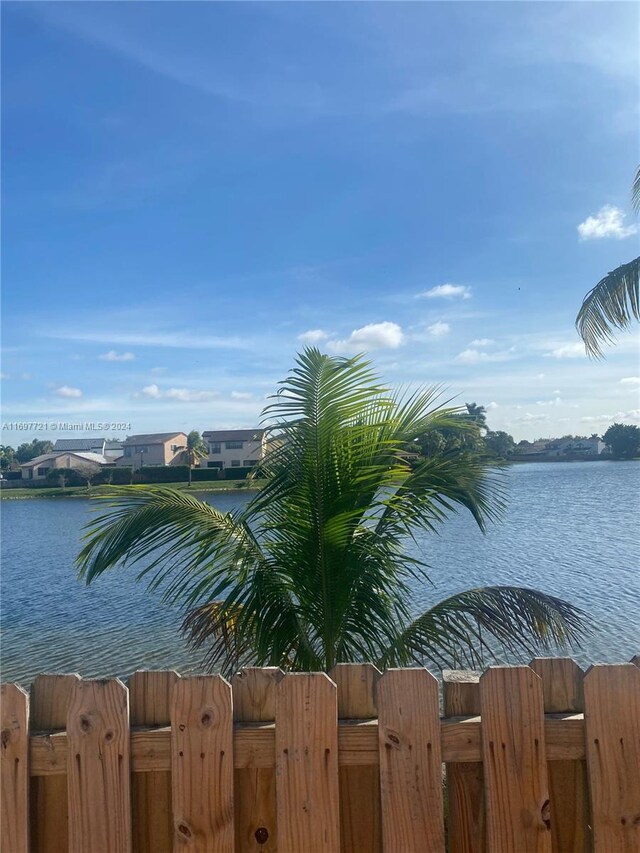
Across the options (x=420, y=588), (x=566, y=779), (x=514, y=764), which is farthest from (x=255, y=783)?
(x=420, y=588)

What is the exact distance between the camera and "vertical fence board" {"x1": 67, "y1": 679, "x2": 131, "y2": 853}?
184 cm

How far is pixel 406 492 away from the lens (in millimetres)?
4023

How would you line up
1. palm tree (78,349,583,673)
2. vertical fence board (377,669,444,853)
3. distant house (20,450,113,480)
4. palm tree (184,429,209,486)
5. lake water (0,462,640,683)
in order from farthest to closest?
palm tree (184,429,209,486), distant house (20,450,113,480), lake water (0,462,640,683), palm tree (78,349,583,673), vertical fence board (377,669,444,853)

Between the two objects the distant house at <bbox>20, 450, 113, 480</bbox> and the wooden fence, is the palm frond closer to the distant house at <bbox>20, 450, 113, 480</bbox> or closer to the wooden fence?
the wooden fence

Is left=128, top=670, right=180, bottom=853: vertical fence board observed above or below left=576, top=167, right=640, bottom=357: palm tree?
below

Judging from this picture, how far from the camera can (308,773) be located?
70.9 inches

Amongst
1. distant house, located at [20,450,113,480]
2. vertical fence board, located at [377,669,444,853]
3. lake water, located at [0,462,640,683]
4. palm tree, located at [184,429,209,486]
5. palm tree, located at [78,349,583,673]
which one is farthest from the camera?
palm tree, located at [184,429,209,486]

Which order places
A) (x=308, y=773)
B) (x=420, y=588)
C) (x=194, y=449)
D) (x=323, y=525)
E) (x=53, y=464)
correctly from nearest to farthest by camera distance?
(x=308, y=773) < (x=323, y=525) < (x=420, y=588) < (x=53, y=464) < (x=194, y=449)

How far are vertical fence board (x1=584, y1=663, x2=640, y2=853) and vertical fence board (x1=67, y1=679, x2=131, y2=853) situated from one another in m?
1.29

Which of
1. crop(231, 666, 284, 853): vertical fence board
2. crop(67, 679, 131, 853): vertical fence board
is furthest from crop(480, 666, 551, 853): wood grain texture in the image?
crop(67, 679, 131, 853): vertical fence board

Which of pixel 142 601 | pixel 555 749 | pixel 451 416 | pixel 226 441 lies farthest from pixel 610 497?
pixel 226 441

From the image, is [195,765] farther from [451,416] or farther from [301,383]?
[451,416]

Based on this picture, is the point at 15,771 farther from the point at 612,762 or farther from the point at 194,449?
the point at 194,449

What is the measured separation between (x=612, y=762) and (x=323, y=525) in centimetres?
210
